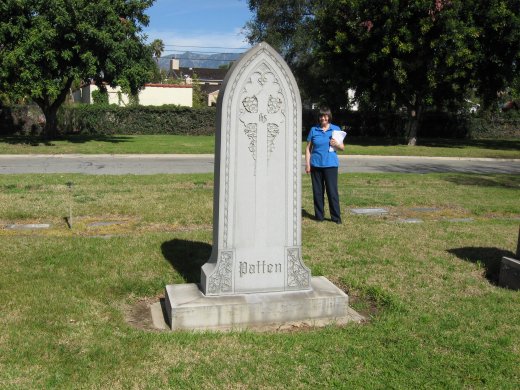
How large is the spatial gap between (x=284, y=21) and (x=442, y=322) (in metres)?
37.5

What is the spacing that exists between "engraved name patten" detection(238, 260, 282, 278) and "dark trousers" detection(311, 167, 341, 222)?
3802mm

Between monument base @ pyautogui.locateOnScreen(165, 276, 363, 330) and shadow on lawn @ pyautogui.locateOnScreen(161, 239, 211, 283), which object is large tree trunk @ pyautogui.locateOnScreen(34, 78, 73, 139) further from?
monument base @ pyautogui.locateOnScreen(165, 276, 363, 330)

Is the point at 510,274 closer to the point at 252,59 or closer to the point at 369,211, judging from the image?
the point at 252,59

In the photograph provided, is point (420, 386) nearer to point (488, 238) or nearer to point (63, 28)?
point (488, 238)

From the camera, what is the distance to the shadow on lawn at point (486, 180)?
44.7 feet

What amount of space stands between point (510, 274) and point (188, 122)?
109 ft

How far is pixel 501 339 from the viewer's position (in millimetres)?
4062

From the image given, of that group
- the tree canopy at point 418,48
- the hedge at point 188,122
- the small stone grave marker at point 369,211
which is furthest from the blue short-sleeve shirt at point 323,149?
the hedge at point 188,122

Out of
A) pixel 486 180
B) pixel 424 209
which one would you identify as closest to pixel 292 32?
pixel 486 180

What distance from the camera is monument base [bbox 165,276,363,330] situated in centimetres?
421

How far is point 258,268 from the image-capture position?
4.50 meters

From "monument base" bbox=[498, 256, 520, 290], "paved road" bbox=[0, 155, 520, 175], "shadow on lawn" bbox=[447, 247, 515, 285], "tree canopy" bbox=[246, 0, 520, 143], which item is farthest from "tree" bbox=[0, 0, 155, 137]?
"monument base" bbox=[498, 256, 520, 290]

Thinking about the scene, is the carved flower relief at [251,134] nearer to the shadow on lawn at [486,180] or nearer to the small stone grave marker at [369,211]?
the small stone grave marker at [369,211]

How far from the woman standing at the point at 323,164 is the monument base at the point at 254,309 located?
3626 millimetres
